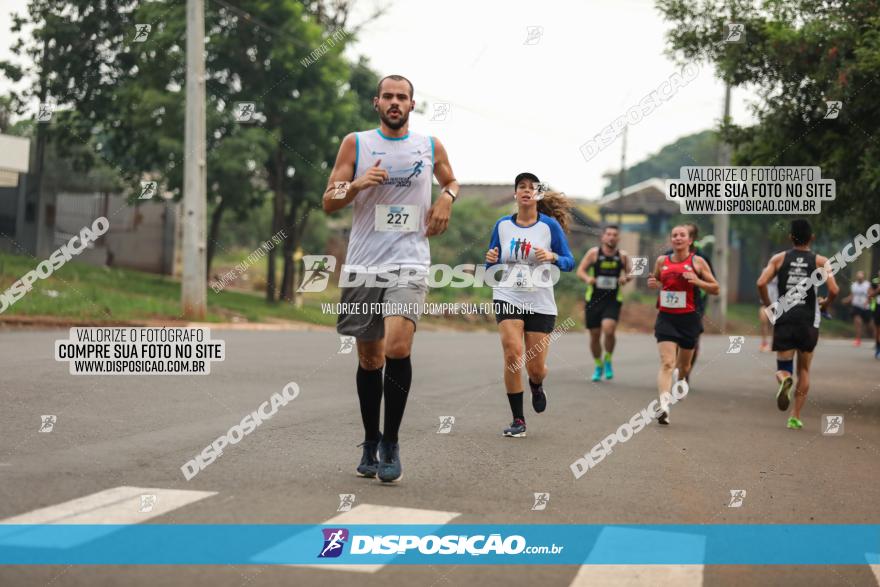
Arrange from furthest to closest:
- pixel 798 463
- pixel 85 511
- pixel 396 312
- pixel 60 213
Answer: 1. pixel 60 213
2. pixel 798 463
3. pixel 396 312
4. pixel 85 511

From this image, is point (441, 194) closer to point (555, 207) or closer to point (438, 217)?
point (438, 217)

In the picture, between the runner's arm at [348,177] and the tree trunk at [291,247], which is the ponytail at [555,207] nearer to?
the runner's arm at [348,177]

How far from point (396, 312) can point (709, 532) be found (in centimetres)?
211

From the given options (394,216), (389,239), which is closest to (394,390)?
(389,239)

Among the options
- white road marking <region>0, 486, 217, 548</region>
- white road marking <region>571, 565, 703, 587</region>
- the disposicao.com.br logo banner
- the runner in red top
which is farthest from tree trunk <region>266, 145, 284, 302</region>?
white road marking <region>571, 565, 703, 587</region>

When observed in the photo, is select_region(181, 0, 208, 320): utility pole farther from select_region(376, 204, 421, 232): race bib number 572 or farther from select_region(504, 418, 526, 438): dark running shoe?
select_region(376, 204, 421, 232): race bib number 572

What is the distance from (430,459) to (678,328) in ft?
15.5

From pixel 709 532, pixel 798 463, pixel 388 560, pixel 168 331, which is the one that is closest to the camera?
pixel 388 560

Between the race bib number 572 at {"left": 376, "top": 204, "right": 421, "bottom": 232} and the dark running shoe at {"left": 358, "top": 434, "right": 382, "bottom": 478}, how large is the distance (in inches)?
50.1

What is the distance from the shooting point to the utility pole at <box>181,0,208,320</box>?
22.6 meters

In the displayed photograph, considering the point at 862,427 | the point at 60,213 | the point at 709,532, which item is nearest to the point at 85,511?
the point at 709,532

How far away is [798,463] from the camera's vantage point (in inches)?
339

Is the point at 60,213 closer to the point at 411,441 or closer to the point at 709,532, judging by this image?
the point at 411,441

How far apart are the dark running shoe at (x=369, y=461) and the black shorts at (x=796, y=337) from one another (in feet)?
18.2
